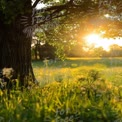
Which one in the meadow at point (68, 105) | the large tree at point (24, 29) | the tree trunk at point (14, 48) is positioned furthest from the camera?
the tree trunk at point (14, 48)

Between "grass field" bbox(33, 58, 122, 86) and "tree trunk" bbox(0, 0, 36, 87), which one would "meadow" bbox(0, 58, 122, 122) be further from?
"tree trunk" bbox(0, 0, 36, 87)

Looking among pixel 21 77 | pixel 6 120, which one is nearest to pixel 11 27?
pixel 21 77

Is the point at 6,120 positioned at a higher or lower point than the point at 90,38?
lower

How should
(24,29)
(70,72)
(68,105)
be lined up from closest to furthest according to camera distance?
(68,105), (24,29), (70,72)

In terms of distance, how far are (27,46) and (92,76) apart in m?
2.96

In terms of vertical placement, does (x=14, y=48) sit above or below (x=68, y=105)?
above

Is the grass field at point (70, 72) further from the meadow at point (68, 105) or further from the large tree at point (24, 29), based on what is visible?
the meadow at point (68, 105)

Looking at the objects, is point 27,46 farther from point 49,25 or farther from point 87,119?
point 87,119

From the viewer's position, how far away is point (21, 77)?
1017cm

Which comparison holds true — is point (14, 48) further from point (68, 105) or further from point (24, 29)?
point (68, 105)

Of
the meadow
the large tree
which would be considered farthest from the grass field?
the meadow

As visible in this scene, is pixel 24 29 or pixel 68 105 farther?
pixel 24 29

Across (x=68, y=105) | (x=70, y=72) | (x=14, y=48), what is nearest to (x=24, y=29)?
(x=14, y=48)

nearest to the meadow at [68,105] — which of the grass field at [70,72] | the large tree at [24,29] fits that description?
the grass field at [70,72]
